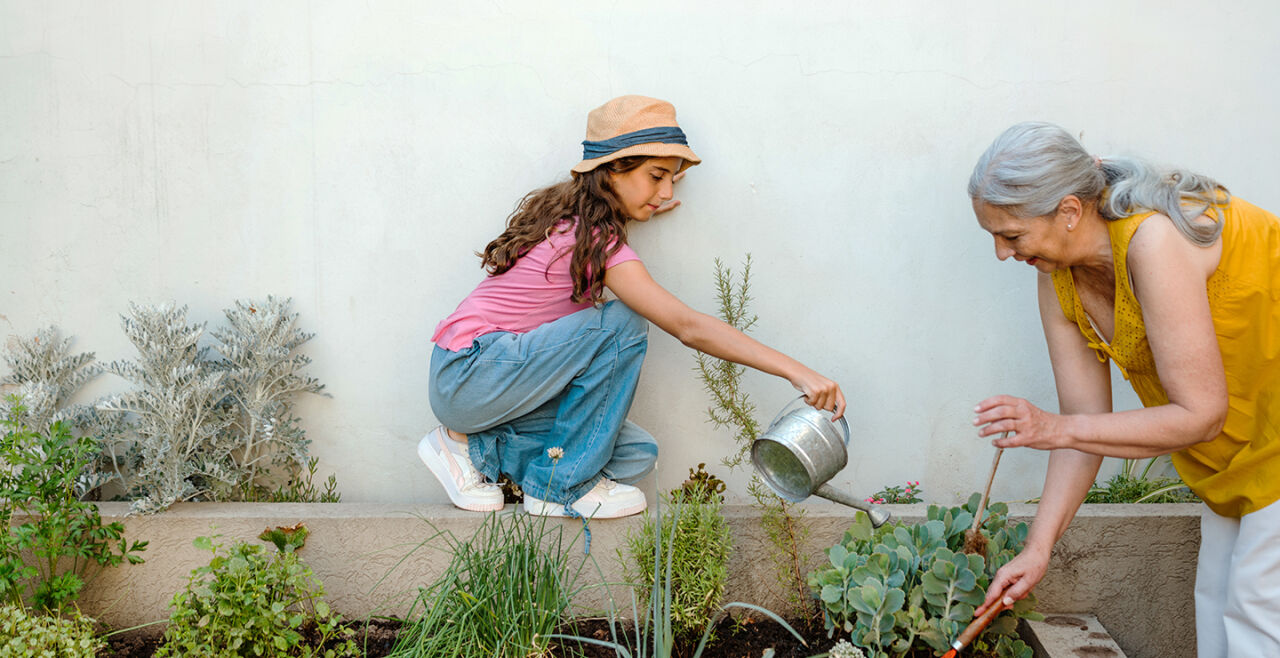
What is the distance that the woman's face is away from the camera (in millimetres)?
1894

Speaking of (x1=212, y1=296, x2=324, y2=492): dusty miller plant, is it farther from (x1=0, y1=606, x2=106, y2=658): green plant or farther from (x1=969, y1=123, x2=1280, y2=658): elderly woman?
(x1=969, y1=123, x2=1280, y2=658): elderly woman

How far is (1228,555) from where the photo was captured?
2141 mm

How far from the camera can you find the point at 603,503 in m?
2.52

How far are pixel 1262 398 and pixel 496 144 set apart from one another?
2098 millimetres

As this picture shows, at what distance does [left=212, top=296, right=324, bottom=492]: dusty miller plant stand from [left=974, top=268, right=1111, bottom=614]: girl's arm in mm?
2040

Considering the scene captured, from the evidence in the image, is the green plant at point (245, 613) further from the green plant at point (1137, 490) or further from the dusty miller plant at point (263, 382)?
the green plant at point (1137, 490)

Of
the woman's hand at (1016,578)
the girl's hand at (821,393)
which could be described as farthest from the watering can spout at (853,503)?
the woman's hand at (1016,578)

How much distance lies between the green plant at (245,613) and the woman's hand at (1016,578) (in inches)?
59.1

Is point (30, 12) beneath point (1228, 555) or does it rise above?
above

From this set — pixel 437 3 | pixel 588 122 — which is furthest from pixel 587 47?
pixel 437 3

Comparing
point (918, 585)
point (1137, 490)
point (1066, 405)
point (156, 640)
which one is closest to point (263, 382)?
point (156, 640)

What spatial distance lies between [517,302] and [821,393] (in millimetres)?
921

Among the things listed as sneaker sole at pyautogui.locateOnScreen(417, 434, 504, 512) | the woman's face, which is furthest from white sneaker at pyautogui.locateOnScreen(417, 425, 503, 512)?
the woman's face

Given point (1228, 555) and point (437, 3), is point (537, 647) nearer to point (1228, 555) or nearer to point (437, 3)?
point (1228, 555)
